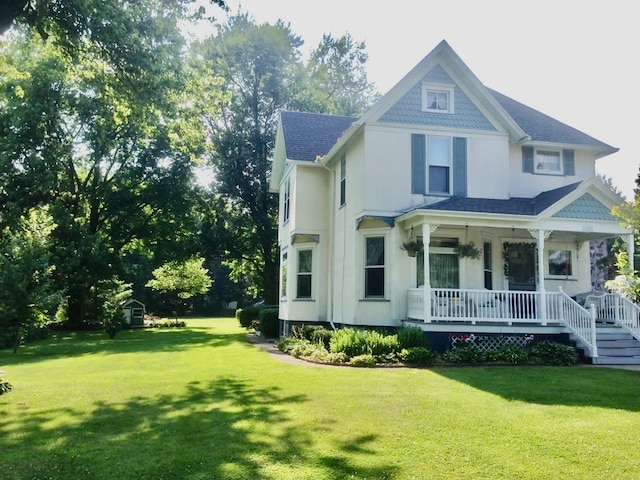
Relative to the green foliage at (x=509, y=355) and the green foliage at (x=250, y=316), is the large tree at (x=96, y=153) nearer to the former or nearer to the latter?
the green foliage at (x=250, y=316)

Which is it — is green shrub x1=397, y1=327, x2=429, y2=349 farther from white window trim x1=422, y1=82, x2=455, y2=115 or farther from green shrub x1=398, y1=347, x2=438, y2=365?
white window trim x1=422, y1=82, x2=455, y2=115

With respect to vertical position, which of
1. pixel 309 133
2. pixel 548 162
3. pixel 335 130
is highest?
pixel 335 130

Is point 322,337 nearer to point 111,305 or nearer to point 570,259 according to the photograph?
point 570,259

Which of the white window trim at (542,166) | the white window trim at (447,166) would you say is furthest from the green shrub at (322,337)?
the white window trim at (542,166)

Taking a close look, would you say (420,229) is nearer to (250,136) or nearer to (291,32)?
(250,136)

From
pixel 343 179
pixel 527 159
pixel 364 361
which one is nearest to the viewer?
pixel 364 361

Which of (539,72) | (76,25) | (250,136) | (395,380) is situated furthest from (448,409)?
(250,136)

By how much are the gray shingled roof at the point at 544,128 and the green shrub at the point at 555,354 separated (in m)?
7.13

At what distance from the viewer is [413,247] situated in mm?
14172

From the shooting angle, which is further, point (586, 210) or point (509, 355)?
point (586, 210)

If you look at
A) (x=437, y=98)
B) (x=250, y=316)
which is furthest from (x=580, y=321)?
(x=250, y=316)

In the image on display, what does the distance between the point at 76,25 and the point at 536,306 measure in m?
13.4

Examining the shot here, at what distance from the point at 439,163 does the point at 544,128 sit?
470 cm

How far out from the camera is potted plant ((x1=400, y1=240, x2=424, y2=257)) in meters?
14.2
